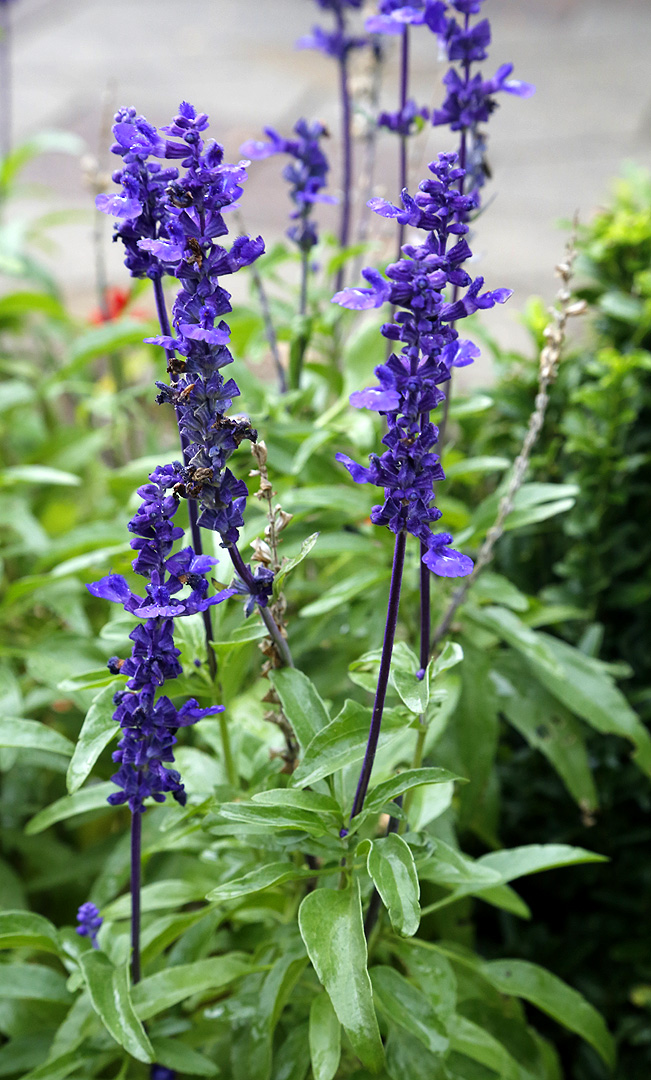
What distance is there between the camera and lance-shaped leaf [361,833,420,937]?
2.86ft

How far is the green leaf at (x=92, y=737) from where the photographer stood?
931 mm

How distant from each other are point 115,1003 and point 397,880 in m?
0.34

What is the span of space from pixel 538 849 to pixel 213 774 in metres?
0.43

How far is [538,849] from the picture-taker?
1302 millimetres

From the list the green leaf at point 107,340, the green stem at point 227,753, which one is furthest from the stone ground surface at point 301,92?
the green stem at point 227,753

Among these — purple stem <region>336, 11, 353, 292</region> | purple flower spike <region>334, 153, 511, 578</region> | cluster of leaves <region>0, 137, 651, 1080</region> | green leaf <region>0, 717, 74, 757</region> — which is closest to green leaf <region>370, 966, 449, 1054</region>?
cluster of leaves <region>0, 137, 651, 1080</region>

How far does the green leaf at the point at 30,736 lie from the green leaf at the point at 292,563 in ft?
1.06

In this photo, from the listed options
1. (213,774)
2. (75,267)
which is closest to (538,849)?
(213,774)

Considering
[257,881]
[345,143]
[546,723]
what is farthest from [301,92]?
[257,881]

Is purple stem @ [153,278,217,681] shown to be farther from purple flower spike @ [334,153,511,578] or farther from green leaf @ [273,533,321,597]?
purple flower spike @ [334,153,511,578]

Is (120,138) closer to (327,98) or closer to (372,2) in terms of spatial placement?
(372,2)

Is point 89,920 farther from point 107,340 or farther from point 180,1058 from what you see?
point 107,340

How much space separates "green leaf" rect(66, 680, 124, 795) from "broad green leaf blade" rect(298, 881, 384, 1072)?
24 centimetres

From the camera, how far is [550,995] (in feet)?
4.37
